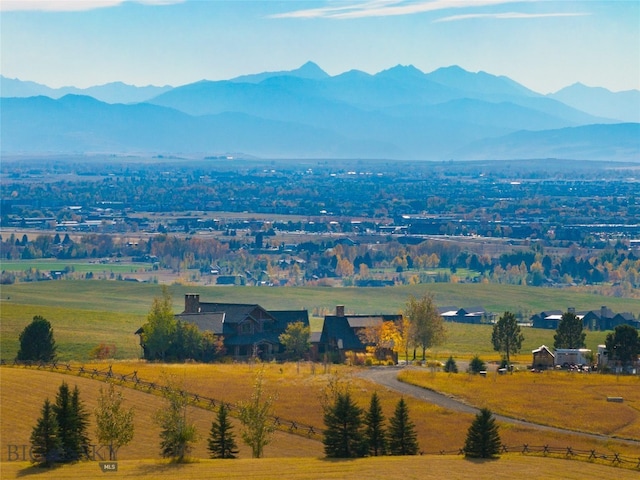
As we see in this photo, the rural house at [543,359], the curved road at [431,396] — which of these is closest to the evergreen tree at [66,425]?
the curved road at [431,396]

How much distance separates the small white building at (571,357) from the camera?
98.6 m

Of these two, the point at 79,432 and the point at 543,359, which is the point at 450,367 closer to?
the point at 543,359

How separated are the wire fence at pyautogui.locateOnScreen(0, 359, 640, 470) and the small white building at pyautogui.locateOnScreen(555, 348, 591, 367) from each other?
32883mm

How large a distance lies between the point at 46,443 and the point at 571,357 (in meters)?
52.3

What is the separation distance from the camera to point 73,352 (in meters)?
105

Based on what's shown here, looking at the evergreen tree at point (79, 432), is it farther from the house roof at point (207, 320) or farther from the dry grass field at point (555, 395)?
the house roof at point (207, 320)

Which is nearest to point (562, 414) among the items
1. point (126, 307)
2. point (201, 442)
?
point (201, 442)

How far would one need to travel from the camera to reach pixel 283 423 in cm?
6969

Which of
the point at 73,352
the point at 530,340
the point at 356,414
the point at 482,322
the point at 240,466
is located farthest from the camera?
the point at 482,322

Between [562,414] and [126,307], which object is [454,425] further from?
[126,307]

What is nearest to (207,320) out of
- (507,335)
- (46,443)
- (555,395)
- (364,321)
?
(364,321)

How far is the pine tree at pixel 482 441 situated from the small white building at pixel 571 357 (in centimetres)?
3908

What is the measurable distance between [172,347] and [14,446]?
124 ft

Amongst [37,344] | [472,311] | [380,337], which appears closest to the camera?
[37,344]
